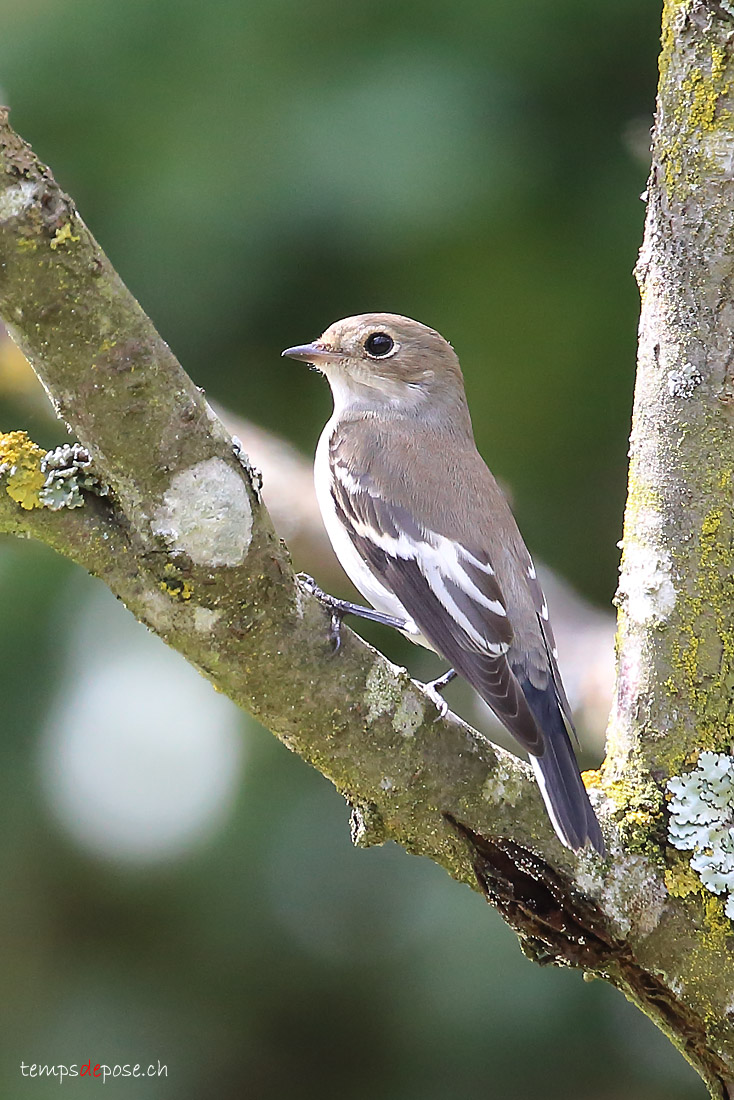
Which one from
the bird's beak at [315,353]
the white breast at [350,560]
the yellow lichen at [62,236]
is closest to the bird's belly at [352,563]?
the white breast at [350,560]

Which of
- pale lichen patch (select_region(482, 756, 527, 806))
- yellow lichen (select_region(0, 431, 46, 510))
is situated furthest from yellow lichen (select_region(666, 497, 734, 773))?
yellow lichen (select_region(0, 431, 46, 510))

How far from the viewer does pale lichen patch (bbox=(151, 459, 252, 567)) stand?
1653 millimetres

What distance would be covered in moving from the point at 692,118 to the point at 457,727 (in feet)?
3.89

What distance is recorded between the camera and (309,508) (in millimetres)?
3482

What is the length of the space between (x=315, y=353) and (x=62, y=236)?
1777mm

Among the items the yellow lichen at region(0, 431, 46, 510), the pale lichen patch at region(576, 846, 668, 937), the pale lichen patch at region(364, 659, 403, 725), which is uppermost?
the yellow lichen at region(0, 431, 46, 510)

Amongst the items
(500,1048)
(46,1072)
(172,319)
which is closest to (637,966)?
(500,1048)

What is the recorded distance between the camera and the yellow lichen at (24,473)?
170 centimetres

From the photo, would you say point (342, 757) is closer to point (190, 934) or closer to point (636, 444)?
point (636, 444)

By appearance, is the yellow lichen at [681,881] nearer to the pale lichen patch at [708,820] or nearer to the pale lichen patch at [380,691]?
the pale lichen patch at [708,820]

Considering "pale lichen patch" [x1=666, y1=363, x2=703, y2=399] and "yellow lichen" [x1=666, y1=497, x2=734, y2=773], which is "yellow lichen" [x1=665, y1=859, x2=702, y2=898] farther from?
"pale lichen patch" [x1=666, y1=363, x2=703, y2=399]

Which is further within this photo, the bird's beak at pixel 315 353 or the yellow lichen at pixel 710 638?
the bird's beak at pixel 315 353

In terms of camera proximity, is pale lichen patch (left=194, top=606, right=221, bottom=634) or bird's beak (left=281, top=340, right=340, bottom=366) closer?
pale lichen patch (left=194, top=606, right=221, bottom=634)

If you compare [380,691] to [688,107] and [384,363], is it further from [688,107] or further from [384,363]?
[384,363]
